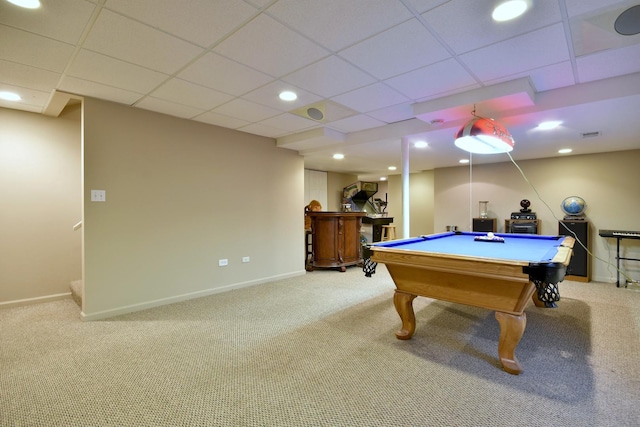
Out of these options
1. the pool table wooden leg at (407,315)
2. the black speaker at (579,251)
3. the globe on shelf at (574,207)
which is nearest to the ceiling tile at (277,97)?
the pool table wooden leg at (407,315)

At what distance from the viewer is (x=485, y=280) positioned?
223 cm

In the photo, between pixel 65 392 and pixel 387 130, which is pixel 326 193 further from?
pixel 65 392

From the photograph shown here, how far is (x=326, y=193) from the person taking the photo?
26.7 feet

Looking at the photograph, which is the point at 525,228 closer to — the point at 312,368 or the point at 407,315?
the point at 407,315

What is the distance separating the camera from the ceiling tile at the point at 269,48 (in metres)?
1.96

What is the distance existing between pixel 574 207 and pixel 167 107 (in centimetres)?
655

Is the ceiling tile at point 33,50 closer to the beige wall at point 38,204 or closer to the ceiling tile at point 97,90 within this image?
the ceiling tile at point 97,90

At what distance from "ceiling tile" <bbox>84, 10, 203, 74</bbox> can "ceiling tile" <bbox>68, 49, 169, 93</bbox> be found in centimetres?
12

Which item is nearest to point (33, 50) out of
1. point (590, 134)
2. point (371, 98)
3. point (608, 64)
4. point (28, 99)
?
point (28, 99)

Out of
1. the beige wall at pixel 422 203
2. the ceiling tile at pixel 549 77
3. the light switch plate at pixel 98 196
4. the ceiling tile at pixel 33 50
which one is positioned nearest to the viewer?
the ceiling tile at pixel 33 50

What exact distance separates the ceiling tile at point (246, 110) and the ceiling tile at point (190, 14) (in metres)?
1.25

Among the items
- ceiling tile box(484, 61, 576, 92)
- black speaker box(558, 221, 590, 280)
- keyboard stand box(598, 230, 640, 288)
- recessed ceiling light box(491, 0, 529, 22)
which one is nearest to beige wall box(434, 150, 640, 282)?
keyboard stand box(598, 230, 640, 288)

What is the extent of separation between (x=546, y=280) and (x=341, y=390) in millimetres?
1475

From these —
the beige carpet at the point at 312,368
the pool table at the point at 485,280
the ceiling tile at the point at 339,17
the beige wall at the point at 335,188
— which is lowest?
the beige carpet at the point at 312,368
